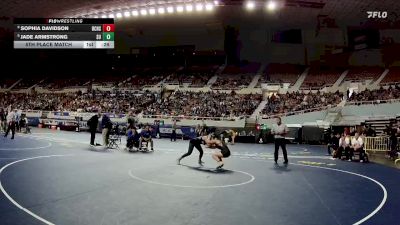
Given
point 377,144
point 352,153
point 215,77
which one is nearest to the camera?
point 352,153

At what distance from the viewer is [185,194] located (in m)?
7.83

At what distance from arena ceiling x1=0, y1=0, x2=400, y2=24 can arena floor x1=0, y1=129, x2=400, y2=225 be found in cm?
2163

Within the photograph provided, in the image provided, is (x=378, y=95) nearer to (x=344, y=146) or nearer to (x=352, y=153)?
(x=344, y=146)

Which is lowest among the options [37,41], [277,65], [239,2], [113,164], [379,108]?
[113,164]

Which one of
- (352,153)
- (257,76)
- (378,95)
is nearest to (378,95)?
(378,95)

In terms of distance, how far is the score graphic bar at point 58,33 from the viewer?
1778cm

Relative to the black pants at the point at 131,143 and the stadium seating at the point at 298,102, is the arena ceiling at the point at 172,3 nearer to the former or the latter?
the stadium seating at the point at 298,102

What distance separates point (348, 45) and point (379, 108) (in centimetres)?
1536

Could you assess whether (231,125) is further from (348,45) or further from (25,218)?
(25,218)

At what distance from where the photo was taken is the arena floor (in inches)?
237

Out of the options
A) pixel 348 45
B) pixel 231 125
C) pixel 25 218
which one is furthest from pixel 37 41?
pixel 348 45

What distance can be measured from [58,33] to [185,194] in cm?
1348

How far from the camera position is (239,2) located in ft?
97.3

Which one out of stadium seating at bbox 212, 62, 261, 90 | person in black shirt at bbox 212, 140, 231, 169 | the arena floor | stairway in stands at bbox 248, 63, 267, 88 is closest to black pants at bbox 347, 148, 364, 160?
the arena floor
